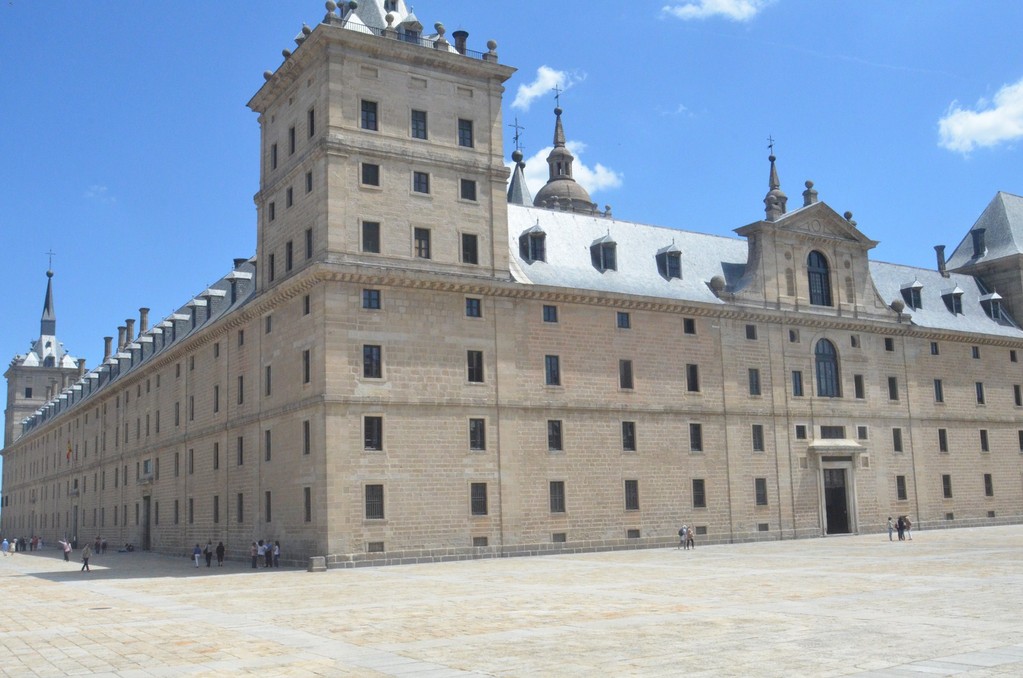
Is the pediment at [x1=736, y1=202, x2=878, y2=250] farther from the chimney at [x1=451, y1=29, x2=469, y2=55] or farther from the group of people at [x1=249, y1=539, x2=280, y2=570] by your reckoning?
the group of people at [x1=249, y1=539, x2=280, y2=570]

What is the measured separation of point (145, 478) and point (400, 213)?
31.2 metres

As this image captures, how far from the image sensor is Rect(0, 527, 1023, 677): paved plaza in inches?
618

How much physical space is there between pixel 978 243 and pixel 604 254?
34798 millimetres

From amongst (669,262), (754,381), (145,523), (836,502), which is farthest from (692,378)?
(145,523)

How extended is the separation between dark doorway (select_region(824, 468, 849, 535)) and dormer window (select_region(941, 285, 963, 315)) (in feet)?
56.4

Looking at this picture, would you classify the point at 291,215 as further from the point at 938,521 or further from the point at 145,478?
the point at 938,521

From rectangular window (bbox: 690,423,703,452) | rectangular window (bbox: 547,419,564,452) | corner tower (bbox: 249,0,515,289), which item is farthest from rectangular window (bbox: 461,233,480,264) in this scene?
rectangular window (bbox: 690,423,703,452)

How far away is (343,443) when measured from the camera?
136 ft

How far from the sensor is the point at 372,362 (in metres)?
43.0

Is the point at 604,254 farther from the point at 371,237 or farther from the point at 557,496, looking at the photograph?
the point at 371,237

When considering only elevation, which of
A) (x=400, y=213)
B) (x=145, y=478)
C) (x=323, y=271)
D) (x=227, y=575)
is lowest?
(x=227, y=575)

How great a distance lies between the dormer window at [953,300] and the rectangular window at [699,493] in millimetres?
25618

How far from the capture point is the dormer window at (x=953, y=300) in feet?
219

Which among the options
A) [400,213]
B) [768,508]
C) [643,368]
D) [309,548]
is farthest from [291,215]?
[768,508]
